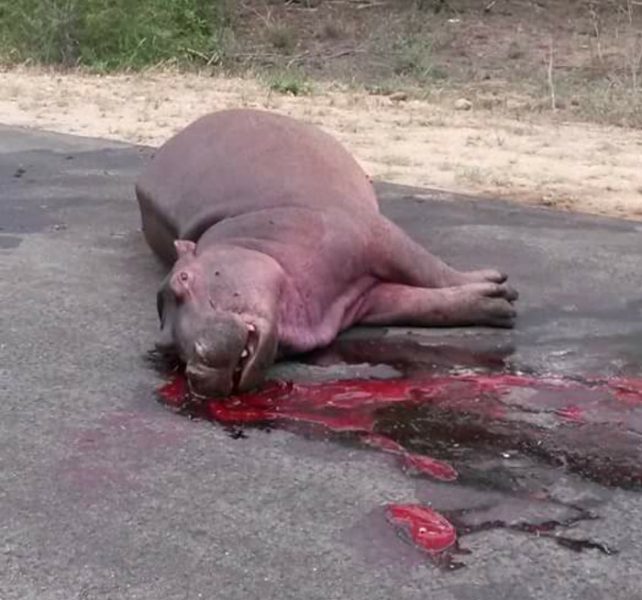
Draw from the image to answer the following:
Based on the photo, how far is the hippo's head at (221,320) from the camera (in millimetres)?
3717

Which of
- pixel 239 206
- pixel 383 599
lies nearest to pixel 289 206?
pixel 239 206

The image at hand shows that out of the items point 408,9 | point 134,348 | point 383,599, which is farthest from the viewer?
point 408,9

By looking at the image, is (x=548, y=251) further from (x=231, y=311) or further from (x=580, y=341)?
(x=231, y=311)

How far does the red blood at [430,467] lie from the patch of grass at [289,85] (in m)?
8.14

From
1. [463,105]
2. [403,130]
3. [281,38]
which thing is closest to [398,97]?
[463,105]

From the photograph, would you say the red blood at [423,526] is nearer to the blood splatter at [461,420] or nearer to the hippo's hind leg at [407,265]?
the blood splatter at [461,420]

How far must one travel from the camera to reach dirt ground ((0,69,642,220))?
758 centimetres

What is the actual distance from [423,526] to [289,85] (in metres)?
8.74

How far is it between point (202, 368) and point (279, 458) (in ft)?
1.35

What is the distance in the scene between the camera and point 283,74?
12.8 metres

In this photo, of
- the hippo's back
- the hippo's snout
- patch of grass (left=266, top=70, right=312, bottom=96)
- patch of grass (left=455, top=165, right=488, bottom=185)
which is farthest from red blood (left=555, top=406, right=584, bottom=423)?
patch of grass (left=266, top=70, right=312, bottom=96)

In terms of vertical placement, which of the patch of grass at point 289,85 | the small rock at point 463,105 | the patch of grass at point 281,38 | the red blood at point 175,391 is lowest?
the patch of grass at point 281,38

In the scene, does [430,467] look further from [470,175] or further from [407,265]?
[470,175]

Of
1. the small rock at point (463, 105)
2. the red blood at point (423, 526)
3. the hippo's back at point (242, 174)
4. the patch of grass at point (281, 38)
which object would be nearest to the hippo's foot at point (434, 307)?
the hippo's back at point (242, 174)
